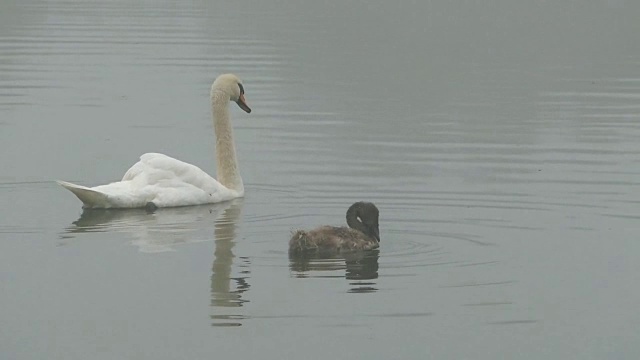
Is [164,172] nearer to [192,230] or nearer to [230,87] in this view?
[192,230]

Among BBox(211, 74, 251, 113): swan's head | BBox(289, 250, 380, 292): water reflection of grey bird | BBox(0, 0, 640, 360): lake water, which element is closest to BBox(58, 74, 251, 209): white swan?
BBox(0, 0, 640, 360): lake water

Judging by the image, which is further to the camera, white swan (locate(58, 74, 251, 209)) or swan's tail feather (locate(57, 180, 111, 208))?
white swan (locate(58, 74, 251, 209))

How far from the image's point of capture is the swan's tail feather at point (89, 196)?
544 inches

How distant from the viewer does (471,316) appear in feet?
33.9

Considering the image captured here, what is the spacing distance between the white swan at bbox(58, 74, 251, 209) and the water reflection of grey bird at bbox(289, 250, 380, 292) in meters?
2.61

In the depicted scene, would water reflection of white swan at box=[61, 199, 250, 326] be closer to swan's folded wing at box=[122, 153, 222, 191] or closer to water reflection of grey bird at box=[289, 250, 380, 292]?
swan's folded wing at box=[122, 153, 222, 191]

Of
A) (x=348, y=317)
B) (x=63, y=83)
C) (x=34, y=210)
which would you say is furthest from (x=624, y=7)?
(x=348, y=317)

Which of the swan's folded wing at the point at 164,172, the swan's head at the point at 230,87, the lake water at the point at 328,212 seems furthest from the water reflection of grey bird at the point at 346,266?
the swan's head at the point at 230,87

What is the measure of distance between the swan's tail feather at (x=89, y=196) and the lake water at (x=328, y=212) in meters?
0.20

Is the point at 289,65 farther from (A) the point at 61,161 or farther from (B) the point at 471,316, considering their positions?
(B) the point at 471,316

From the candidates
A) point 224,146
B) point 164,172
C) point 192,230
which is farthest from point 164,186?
point 224,146

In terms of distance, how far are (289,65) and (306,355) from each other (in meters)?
19.7

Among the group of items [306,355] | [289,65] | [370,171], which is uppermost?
[289,65]

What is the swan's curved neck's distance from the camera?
15.4 meters
